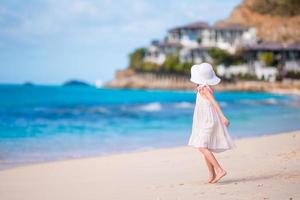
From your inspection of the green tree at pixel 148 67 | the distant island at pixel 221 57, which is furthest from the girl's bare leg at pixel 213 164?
the green tree at pixel 148 67

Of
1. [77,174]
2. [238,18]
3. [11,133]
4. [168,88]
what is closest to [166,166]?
[77,174]

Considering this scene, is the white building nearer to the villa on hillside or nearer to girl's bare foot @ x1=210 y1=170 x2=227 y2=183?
the villa on hillside

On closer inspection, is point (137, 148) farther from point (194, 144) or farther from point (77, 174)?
point (194, 144)

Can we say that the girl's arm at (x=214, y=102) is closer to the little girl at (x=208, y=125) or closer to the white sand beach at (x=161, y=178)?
the little girl at (x=208, y=125)

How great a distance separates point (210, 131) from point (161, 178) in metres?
1.29

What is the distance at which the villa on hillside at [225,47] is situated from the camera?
3521 inches

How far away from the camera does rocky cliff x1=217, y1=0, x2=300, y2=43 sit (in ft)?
459

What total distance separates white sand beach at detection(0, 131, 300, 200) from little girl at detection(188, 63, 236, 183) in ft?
1.41

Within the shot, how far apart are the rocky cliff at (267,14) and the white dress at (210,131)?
432 feet

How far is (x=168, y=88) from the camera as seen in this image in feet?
354

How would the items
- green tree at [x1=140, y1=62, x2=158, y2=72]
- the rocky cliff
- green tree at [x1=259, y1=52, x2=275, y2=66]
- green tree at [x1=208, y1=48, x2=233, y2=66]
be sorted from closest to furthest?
1. green tree at [x1=259, y1=52, x2=275, y2=66]
2. green tree at [x1=208, y1=48, x2=233, y2=66]
3. green tree at [x1=140, y1=62, x2=158, y2=72]
4. the rocky cliff

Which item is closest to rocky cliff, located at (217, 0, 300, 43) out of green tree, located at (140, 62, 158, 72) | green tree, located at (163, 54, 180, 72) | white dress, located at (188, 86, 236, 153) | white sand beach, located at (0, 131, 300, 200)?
green tree, located at (140, 62, 158, 72)

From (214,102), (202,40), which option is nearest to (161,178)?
(214,102)

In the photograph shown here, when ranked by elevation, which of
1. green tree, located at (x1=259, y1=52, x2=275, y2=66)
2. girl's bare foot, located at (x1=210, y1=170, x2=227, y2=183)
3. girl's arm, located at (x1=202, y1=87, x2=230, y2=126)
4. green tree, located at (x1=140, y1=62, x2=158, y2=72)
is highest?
green tree, located at (x1=259, y1=52, x2=275, y2=66)
